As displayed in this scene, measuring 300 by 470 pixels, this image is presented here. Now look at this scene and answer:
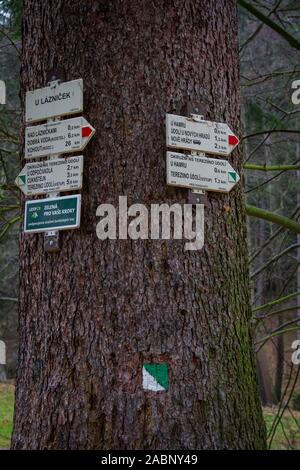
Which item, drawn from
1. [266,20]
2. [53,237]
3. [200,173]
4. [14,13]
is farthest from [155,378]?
[14,13]

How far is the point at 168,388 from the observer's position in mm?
2316

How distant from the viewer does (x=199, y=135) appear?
8.33 feet

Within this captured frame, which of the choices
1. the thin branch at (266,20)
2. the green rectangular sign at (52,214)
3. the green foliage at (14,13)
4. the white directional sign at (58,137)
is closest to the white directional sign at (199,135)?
the white directional sign at (58,137)

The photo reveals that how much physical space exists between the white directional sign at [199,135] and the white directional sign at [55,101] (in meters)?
0.36

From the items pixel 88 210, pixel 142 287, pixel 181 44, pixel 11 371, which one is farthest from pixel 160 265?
pixel 11 371

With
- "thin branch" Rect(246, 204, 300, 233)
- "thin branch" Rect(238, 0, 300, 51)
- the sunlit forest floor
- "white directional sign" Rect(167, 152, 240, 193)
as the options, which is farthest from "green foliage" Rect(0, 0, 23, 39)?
the sunlit forest floor

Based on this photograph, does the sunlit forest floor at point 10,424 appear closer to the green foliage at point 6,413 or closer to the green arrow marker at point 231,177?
the green foliage at point 6,413

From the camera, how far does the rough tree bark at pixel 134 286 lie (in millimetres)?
2318

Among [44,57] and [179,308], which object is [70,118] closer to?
[44,57]

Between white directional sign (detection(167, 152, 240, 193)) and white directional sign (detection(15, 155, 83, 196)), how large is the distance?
1.13 feet

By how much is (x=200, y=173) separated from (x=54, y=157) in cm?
56

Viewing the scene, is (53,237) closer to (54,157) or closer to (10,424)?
(54,157)

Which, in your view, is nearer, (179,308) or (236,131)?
(179,308)
